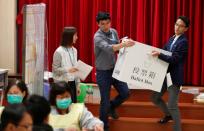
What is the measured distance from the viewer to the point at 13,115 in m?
1.85

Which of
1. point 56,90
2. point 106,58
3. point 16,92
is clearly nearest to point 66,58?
point 106,58

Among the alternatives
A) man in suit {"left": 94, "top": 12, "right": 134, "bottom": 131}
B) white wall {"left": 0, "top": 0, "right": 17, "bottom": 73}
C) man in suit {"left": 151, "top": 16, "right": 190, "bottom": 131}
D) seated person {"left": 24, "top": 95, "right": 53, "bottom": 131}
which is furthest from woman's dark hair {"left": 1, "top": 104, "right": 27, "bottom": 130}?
white wall {"left": 0, "top": 0, "right": 17, "bottom": 73}

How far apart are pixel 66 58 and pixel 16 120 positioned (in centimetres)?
268

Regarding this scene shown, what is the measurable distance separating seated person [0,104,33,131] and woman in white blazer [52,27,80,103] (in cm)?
260

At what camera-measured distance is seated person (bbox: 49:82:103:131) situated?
106 inches

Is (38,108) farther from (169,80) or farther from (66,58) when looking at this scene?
(169,80)

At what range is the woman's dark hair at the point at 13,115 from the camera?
1.84 meters

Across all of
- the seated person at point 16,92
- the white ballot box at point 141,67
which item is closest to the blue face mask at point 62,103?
the seated person at point 16,92

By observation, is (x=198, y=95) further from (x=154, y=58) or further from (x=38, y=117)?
(x=38, y=117)

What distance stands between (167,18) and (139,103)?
1.33 meters

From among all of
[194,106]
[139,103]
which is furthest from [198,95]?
[139,103]

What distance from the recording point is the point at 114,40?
4617mm

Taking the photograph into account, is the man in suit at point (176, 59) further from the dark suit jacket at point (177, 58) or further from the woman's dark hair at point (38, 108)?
the woman's dark hair at point (38, 108)

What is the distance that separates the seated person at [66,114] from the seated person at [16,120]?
825 millimetres
